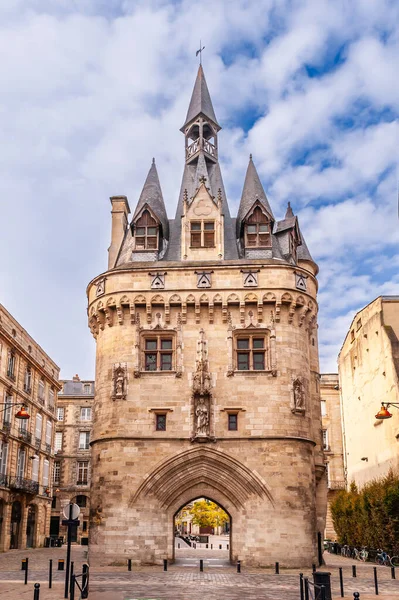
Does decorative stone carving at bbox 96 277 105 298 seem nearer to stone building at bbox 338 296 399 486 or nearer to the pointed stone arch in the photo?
the pointed stone arch

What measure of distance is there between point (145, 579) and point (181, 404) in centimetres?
665

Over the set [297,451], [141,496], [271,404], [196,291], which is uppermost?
[196,291]

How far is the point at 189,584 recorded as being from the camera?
17.3 m

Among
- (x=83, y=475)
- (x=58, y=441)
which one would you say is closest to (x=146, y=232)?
(x=83, y=475)

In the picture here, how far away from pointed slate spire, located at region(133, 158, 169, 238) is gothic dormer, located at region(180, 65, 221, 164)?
8.71 ft

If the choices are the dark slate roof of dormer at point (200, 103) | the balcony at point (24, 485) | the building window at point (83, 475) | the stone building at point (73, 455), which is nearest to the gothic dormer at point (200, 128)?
the dark slate roof of dormer at point (200, 103)

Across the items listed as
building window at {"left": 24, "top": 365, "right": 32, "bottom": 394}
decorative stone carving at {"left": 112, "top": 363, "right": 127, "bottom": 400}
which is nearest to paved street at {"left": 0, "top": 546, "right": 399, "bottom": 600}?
decorative stone carving at {"left": 112, "top": 363, "right": 127, "bottom": 400}

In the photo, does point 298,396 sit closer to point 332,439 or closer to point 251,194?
point 251,194

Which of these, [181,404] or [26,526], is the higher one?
[181,404]

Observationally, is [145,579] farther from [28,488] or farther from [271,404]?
[28,488]

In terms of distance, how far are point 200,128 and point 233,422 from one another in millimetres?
15036

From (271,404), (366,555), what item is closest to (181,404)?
(271,404)

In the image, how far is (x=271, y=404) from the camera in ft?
76.5

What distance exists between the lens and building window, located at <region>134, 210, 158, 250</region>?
26672 millimetres
